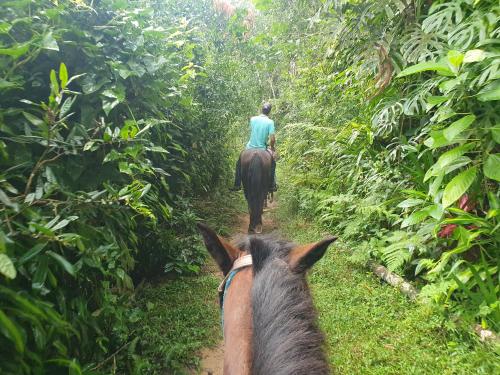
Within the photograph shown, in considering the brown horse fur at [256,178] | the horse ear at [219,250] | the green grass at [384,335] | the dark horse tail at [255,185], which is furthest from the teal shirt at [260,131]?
the horse ear at [219,250]

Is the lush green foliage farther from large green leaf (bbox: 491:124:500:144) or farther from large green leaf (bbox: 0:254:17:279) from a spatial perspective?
large green leaf (bbox: 0:254:17:279)

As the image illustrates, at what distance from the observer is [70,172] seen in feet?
6.05

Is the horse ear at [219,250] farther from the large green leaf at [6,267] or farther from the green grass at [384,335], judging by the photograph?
the green grass at [384,335]

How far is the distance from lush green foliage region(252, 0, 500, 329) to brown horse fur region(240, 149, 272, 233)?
847 millimetres

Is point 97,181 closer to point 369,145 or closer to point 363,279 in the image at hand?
point 363,279

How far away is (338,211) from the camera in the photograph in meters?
5.02

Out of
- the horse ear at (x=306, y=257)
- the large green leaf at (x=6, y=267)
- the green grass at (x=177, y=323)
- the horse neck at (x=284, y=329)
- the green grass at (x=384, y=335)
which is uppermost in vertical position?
the large green leaf at (x=6, y=267)

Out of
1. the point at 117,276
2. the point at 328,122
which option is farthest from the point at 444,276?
the point at 328,122

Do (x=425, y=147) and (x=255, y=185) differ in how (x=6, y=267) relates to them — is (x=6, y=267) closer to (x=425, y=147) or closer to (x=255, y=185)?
(x=425, y=147)

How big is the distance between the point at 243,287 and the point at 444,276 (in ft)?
7.63

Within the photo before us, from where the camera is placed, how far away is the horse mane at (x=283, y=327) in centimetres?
88

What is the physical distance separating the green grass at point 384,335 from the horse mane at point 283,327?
1.36 metres

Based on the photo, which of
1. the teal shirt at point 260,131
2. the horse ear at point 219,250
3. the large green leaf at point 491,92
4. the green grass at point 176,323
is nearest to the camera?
the horse ear at point 219,250

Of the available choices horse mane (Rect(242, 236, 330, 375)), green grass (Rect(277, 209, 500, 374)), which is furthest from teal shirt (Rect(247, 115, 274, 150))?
horse mane (Rect(242, 236, 330, 375))
